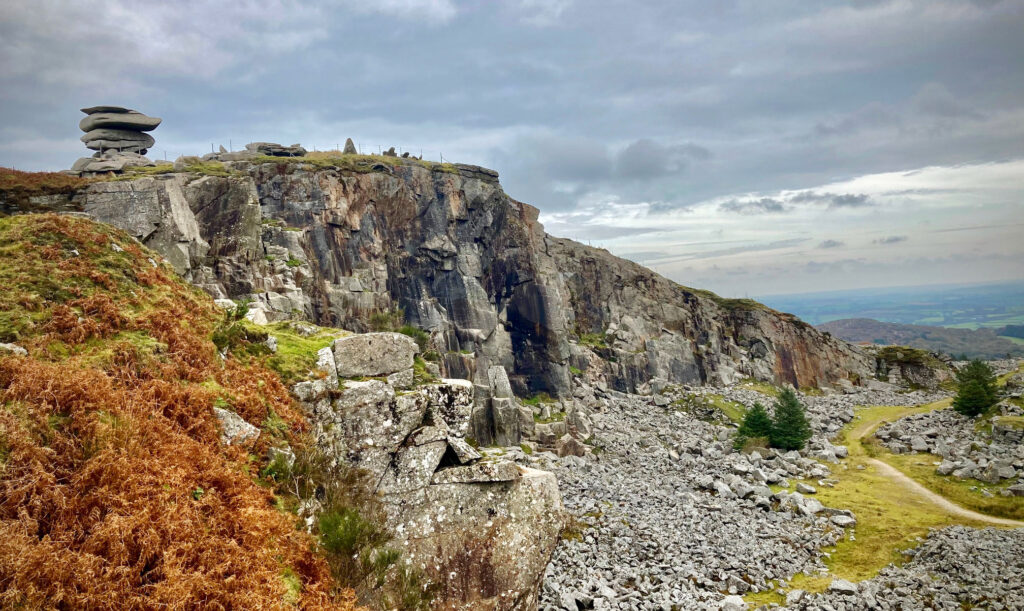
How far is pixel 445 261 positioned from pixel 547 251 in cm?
2565

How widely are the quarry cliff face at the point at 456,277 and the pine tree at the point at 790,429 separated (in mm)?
29237

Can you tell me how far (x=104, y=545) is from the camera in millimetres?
7082

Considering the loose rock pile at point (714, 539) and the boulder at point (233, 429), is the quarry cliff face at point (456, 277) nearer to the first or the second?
the loose rock pile at point (714, 539)

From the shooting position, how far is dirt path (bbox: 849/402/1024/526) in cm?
3042

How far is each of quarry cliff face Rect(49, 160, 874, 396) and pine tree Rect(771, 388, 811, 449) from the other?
95.9ft

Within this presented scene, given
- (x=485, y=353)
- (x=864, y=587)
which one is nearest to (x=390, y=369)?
(x=864, y=587)

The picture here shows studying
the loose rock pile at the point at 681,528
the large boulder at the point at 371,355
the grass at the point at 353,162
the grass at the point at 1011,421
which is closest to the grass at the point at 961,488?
the grass at the point at 1011,421

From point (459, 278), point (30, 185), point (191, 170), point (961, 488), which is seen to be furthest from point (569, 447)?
point (191, 170)

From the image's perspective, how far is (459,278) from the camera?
73.2 m

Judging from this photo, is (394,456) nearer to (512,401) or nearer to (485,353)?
(512,401)

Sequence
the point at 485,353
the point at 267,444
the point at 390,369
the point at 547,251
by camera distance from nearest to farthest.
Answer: the point at 267,444, the point at 390,369, the point at 485,353, the point at 547,251

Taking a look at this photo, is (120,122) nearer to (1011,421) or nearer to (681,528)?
(681,528)

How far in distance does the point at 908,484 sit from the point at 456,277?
56.2 metres

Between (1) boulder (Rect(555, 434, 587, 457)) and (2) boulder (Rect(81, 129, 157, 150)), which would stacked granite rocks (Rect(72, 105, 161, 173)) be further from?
(1) boulder (Rect(555, 434, 587, 457))
